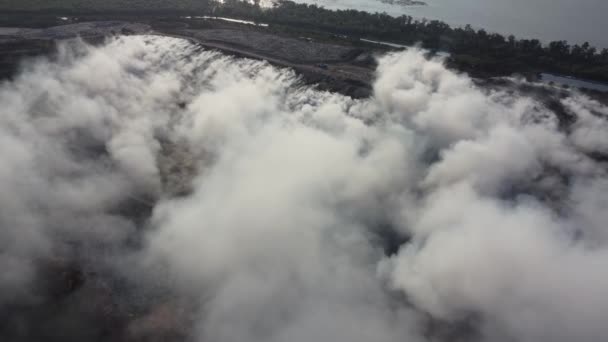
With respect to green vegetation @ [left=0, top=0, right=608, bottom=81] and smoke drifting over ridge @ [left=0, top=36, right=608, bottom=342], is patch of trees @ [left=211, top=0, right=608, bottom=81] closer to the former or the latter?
green vegetation @ [left=0, top=0, right=608, bottom=81]

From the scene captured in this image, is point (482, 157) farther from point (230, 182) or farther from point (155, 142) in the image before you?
point (155, 142)

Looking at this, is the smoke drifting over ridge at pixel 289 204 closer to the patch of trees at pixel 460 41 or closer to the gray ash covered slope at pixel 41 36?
the gray ash covered slope at pixel 41 36

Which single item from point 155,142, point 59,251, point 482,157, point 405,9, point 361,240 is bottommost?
point 59,251

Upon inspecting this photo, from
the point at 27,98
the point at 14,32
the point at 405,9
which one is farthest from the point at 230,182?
the point at 405,9

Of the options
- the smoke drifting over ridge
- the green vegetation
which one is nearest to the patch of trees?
the green vegetation

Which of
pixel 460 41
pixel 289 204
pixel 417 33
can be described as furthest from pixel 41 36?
pixel 460 41

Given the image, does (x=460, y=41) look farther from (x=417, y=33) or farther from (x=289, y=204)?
(x=289, y=204)
